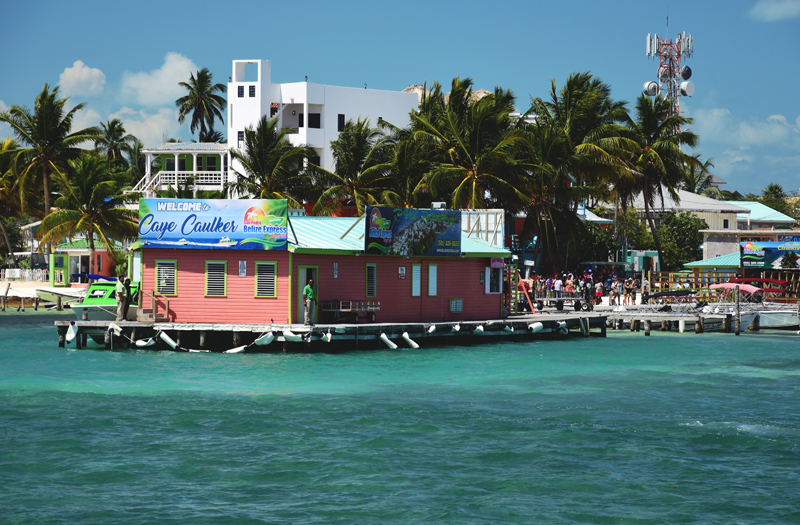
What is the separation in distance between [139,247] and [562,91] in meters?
34.6

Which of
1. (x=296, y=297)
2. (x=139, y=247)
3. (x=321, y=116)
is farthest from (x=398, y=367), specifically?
(x=321, y=116)

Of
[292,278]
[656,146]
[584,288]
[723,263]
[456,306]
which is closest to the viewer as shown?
[292,278]

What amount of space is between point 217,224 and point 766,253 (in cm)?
3367

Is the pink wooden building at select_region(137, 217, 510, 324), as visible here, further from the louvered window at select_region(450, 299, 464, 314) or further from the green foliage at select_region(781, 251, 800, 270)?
the green foliage at select_region(781, 251, 800, 270)

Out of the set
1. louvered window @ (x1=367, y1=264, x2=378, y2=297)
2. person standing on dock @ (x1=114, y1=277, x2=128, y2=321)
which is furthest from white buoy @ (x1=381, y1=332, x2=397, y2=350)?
person standing on dock @ (x1=114, y1=277, x2=128, y2=321)

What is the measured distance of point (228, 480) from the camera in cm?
1455

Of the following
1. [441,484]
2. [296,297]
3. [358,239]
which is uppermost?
[358,239]

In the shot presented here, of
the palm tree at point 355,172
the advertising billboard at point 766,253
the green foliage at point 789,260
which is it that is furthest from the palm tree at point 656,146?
the palm tree at point 355,172

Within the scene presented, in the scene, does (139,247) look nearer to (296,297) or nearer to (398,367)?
(296,297)

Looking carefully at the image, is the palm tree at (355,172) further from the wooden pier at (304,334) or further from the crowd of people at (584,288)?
the wooden pier at (304,334)

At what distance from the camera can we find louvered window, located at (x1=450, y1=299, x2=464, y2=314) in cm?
3512

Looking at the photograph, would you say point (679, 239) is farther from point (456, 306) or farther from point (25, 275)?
point (25, 275)

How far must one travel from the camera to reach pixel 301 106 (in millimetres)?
74812

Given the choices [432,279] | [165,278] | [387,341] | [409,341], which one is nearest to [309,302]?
[387,341]
